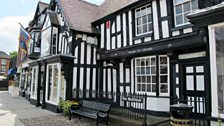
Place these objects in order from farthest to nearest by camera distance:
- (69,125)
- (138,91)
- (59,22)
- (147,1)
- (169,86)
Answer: (59,22) < (138,91) < (147,1) < (169,86) < (69,125)

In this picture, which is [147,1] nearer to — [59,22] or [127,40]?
[127,40]

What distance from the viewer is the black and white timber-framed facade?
6621mm

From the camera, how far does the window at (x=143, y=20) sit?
8.21 metres

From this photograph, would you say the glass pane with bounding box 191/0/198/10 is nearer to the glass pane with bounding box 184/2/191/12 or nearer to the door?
the glass pane with bounding box 184/2/191/12

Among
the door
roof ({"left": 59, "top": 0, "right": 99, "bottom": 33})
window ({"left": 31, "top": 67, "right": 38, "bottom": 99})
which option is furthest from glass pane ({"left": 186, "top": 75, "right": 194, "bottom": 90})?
window ({"left": 31, "top": 67, "right": 38, "bottom": 99})

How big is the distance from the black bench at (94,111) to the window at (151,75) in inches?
98.1

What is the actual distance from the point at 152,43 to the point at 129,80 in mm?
2467

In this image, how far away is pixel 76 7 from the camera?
12.4m

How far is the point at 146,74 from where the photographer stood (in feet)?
27.6

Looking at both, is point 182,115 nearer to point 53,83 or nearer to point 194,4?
point 194,4

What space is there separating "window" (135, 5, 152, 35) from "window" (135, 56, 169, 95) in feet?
4.32

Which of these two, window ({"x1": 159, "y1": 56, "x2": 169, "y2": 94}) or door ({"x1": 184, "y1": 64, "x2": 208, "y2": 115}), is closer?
door ({"x1": 184, "y1": 64, "x2": 208, "y2": 115})

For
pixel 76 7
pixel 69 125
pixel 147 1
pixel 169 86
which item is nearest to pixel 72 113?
pixel 69 125

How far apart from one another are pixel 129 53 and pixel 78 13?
5.24 meters
